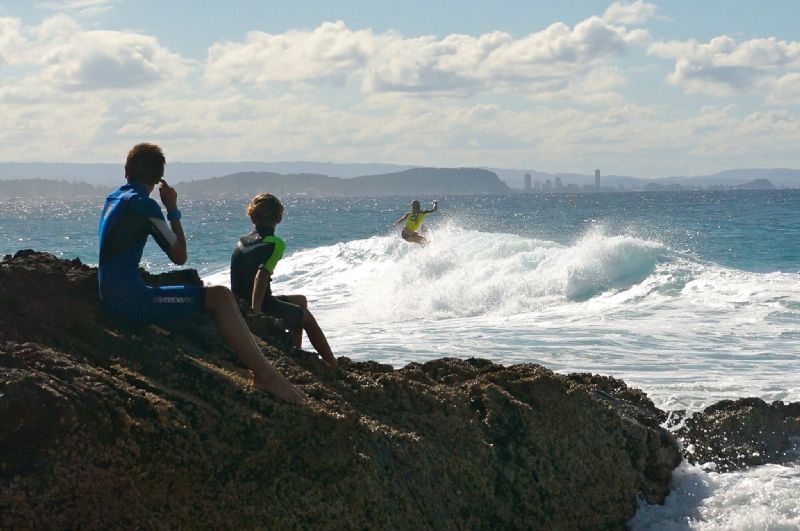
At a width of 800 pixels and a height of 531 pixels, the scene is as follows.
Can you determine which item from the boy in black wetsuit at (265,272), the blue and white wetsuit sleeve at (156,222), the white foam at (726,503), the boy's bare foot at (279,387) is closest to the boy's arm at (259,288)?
the boy in black wetsuit at (265,272)

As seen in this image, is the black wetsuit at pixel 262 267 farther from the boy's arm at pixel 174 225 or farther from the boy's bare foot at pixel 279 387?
the boy's bare foot at pixel 279 387

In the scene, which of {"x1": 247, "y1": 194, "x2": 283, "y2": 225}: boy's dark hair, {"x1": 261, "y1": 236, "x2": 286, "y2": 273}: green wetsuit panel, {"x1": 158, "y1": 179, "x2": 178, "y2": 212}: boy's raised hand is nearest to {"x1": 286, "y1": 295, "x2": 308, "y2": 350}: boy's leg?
{"x1": 261, "y1": 236, "x2": 286, "y2": 273}: green wetsuit panel

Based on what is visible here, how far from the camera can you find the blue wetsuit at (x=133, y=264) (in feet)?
14.9

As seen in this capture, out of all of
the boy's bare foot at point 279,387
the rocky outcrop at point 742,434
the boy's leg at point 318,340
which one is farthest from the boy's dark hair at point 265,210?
the rocky outcrop at point 742,434

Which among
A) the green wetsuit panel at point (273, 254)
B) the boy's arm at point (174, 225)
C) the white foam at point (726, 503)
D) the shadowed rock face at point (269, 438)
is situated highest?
the boy's arm at point (174, 225)

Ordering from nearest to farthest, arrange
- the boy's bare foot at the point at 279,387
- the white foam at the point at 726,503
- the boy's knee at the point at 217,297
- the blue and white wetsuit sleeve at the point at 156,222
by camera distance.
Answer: the boy's bare foot at the point at 279,387, the blue and white wetsuit sleeve at the point at 156,222, the boy's knee at the point at 217,297, the white foam at the point at 726,503

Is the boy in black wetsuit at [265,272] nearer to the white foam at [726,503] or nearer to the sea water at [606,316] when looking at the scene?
the white foam at [726,503]

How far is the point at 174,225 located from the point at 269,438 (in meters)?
1.33

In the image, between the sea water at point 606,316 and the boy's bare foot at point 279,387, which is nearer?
the boy's bare foot at point 279,387

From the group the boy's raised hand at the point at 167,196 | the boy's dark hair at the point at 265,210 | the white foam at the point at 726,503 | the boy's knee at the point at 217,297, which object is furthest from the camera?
the boy's dark hair at the point at 265,210

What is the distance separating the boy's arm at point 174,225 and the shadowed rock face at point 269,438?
409mm

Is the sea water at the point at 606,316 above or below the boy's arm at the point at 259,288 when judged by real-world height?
below

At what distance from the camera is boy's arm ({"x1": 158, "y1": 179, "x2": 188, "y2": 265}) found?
183 inches

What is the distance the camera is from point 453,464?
4.64 meters
